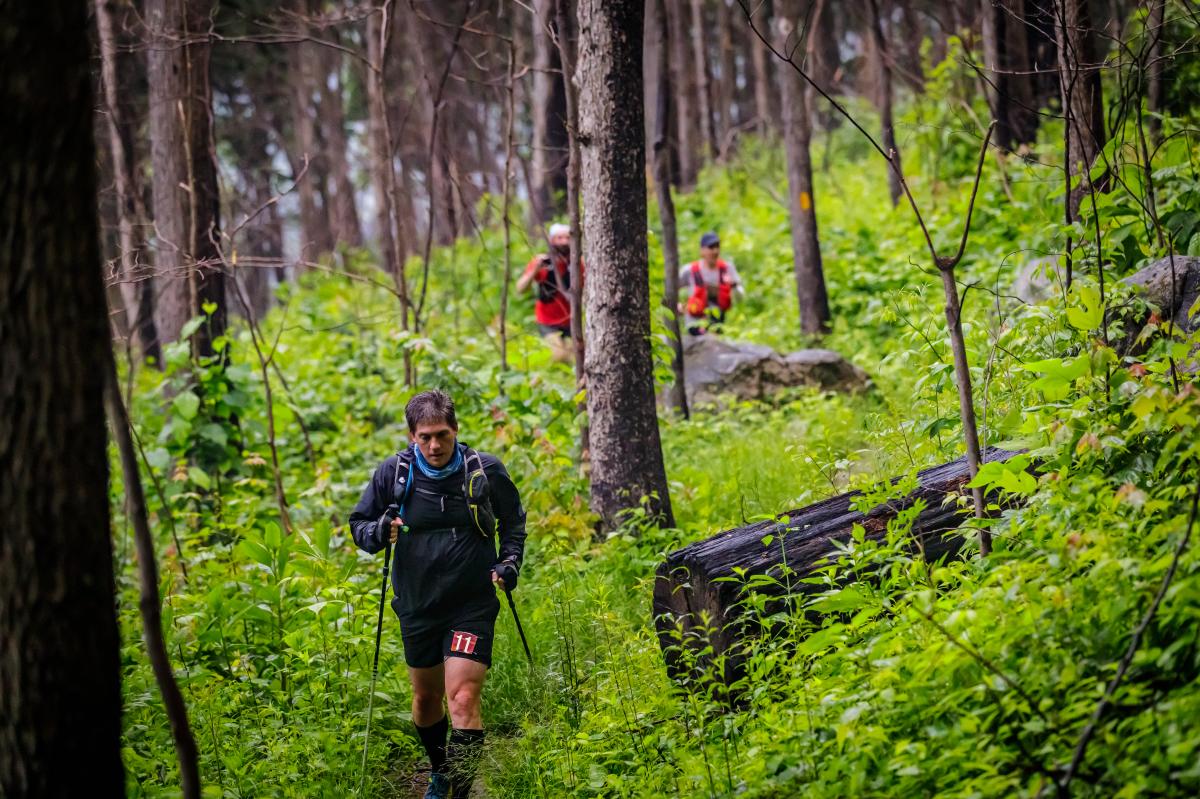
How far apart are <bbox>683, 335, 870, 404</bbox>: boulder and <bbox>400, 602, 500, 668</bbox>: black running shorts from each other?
6.10 metres

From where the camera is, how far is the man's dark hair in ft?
16.1

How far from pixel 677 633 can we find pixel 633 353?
299 centimetres

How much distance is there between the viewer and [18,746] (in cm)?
274

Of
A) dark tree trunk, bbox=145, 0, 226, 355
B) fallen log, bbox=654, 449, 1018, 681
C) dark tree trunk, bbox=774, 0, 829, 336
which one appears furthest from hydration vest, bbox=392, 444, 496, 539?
dark tree trunk, bbox=774, 0, 829, 336

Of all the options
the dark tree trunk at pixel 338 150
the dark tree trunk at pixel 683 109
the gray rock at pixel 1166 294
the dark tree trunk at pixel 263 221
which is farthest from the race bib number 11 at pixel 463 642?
the dark tree trunk at pixel 263 221

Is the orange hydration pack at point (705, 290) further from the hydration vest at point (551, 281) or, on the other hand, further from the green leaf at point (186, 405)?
the green leaf at point (186, 405)

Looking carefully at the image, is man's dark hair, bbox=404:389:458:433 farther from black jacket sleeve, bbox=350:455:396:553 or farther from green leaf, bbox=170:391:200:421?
green leaf, bbox=170:391:200:421

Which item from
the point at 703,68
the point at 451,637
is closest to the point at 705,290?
the point at 451,637

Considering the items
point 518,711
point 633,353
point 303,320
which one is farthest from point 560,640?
point 303,320

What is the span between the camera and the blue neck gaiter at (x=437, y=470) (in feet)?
16.4

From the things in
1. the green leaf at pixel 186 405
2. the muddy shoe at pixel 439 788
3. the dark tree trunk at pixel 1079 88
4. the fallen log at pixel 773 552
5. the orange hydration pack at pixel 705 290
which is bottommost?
the muddy shoe at pixel 439 788

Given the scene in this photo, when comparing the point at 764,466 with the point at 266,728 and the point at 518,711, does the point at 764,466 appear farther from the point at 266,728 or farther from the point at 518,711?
the point at 266,728

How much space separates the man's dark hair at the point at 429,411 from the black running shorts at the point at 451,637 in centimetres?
96

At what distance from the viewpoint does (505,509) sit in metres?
5.15
